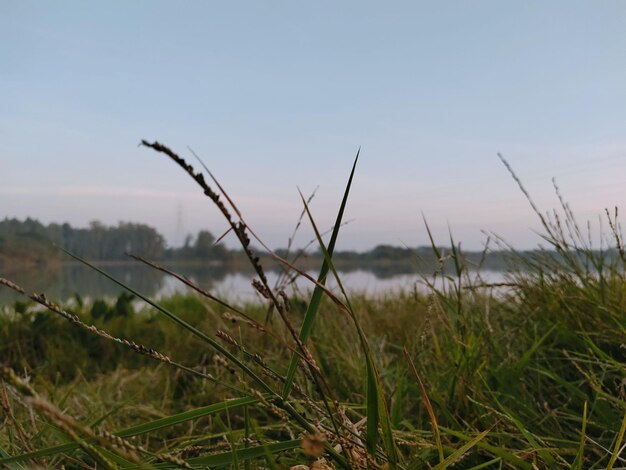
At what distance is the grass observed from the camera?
0.65 meters

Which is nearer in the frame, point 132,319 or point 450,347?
point 450,347

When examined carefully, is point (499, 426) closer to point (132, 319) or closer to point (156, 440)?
point (156, 440)

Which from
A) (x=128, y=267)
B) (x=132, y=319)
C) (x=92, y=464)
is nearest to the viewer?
(x=92, y=464)

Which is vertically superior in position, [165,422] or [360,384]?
[165,422]

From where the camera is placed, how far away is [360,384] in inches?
69.8

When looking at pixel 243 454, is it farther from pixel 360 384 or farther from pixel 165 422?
pixel 360 384

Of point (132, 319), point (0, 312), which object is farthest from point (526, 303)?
point (0, 312)

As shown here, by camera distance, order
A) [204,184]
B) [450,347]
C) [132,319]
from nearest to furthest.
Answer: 1. [204,184]
2. [450,347]
3. [132,319]

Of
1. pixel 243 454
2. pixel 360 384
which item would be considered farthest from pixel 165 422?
pixel 360 384

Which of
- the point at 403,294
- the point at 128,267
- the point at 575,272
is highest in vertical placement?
the point at 575,272

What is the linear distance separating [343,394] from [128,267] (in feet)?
96.8

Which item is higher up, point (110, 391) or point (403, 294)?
point (403, 294)

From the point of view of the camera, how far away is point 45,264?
748 inches

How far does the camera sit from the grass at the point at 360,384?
65cm
